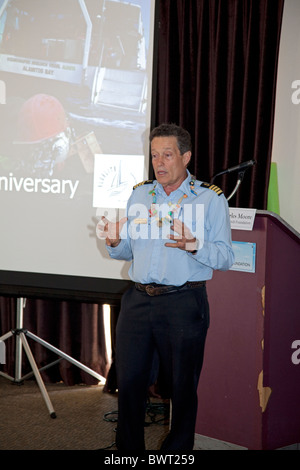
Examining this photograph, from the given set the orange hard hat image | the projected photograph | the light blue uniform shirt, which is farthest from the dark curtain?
the light blue uniform shirt

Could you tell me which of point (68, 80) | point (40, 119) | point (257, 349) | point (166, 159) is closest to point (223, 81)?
point (68, 80)

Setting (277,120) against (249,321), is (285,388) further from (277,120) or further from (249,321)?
(277,120)

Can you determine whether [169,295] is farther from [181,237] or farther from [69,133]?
[69,133]

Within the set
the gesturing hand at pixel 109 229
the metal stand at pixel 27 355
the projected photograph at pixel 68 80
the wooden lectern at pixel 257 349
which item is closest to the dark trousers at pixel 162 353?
the gesturing hand at pixel 109 229

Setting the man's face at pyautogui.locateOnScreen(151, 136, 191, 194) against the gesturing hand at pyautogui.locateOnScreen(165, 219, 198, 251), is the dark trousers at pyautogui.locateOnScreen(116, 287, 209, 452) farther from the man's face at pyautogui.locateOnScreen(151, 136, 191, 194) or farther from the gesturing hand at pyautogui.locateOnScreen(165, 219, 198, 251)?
the man's face at pyautogui.locateOnScreen(151, 136, 191, 194)

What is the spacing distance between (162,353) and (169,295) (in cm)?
25

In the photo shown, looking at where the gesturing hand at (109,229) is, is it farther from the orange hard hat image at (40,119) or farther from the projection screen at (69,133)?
the orange hard hat image at (40,119)

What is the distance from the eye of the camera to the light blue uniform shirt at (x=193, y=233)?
213cm

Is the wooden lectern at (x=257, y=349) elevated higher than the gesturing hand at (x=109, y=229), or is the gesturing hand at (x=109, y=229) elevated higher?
the gesturing hand at (x=109, y=229)

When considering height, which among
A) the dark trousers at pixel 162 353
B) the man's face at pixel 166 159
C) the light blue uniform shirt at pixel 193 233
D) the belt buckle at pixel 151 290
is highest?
the man's face at pixel 166 159

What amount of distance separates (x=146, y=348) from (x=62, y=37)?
7.06ft

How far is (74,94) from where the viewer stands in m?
3.36

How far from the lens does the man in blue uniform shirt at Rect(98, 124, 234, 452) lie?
2139 mm

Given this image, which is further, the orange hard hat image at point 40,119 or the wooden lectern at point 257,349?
the orange hard hat image at point 40,119
